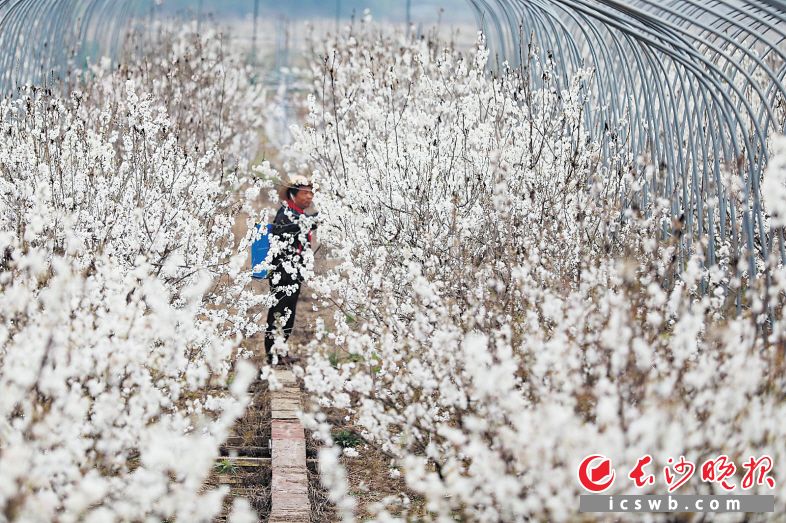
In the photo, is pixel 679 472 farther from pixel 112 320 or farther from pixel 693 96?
pixel 693 96

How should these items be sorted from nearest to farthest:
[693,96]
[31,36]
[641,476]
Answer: [641,476] < [693,96] < [31,36]

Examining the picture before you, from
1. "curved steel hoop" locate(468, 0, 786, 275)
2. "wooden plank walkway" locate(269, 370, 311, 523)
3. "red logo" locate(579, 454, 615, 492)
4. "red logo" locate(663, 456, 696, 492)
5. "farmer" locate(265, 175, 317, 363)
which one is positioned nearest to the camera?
"red logo" locate(663, 456, 696, 492)

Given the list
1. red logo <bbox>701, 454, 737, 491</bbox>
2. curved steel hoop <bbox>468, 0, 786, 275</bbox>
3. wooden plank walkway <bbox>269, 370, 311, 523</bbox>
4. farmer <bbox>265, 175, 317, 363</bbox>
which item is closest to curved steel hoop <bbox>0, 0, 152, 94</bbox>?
farmer <bbox>265, 175, 317, 363</bbox>

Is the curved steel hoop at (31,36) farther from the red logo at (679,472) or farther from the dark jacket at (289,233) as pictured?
the red logo at (679,472)

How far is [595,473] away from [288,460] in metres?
2.61

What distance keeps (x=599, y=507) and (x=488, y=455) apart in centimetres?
39

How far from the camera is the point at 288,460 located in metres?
5.00

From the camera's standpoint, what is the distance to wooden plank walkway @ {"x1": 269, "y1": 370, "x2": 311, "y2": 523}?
4332mm

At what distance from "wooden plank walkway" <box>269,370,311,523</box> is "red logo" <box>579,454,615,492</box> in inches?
55.3

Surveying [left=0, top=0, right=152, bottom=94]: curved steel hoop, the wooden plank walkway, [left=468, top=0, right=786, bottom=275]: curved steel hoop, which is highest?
[left=0, top=0, right=152, bottom=94]: curved steel hoop

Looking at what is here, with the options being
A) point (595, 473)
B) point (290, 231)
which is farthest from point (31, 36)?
point (595, 473)

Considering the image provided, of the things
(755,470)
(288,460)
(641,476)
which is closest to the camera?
(641,476)

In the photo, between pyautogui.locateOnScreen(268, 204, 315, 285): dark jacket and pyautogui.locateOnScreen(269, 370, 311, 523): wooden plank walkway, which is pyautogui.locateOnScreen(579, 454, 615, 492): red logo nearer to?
pyautogui.locateOnScreen(269, 370, 311, 523): wooden plank walkway

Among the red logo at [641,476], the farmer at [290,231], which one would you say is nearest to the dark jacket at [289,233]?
the farmer at [290,231]
